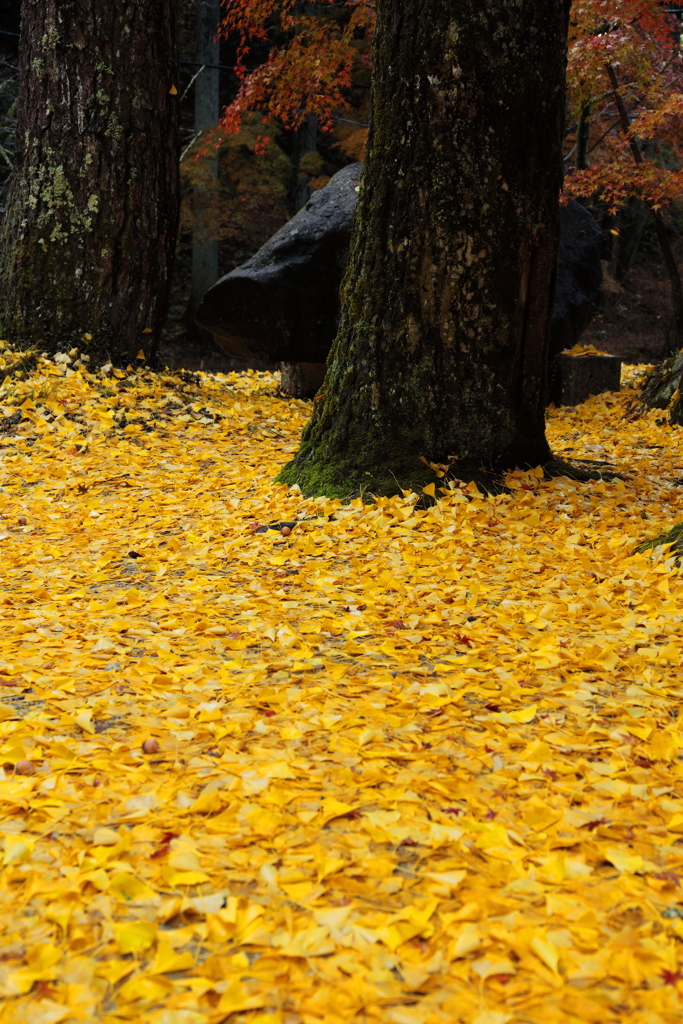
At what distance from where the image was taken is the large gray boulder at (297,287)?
302 inches

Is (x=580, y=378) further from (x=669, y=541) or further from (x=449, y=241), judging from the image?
(x=669, y=541)

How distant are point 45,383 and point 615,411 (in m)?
5.44

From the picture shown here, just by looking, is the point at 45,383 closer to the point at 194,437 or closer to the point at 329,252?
the point at 194,437

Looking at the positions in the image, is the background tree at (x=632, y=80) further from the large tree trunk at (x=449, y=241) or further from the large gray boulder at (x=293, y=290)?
the large tree trunk at (x=449, y=241)

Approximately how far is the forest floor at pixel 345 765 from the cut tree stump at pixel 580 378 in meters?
5.33

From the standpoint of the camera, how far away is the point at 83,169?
22.7 ft

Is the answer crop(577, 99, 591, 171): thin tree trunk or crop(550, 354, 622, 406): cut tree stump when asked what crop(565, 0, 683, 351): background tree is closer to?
crop(577, 99, 591, 171): thin tree trunk

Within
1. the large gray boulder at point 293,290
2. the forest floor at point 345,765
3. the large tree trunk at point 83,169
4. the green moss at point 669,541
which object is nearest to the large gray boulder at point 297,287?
the large gray boulder at point 293,290

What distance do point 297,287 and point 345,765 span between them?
612 centimetres

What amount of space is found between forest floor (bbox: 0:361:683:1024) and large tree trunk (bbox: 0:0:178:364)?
2986 millimetres

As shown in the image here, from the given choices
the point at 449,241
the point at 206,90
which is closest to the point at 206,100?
the point at 206,90

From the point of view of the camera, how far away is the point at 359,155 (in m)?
16.0

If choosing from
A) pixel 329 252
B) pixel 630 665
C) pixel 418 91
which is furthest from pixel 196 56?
pixel 630 665

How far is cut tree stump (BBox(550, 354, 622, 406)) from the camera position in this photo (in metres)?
9.73
